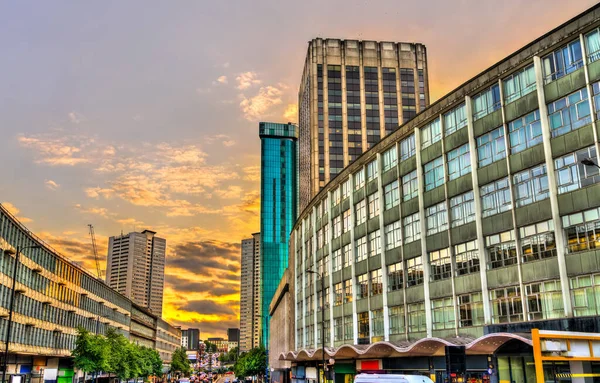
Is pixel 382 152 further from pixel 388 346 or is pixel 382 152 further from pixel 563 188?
pixel 563 188

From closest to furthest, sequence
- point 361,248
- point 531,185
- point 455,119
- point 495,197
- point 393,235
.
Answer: point 531,185 → point 495,197 → point 455,119 → point 393,235 → point 361,248

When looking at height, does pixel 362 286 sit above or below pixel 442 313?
above

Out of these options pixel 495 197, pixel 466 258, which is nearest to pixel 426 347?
pixel 466 258

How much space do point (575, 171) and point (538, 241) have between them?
4.71 metres

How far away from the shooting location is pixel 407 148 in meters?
49.8

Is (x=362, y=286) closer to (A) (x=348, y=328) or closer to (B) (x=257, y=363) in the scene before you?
(A) (x=348, y=328)

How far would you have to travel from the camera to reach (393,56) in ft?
448

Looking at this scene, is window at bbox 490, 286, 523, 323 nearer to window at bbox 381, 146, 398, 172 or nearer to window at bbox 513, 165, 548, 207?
window at bbox 513, 165, 548, 207

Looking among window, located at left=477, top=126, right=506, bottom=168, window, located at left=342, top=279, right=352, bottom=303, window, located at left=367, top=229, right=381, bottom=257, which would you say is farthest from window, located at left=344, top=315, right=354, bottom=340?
window, located at left=477, top=126, right=506, bottom=168

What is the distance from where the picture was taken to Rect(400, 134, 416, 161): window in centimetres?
4896

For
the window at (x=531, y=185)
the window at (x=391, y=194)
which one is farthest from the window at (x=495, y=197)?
the window at (x=391, y=194)

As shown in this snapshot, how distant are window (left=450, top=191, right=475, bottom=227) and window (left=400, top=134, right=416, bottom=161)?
7501 mm

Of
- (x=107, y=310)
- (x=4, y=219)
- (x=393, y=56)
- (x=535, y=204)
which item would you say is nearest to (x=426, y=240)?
(x=535, y=204)

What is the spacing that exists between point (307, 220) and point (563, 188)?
163 feet
